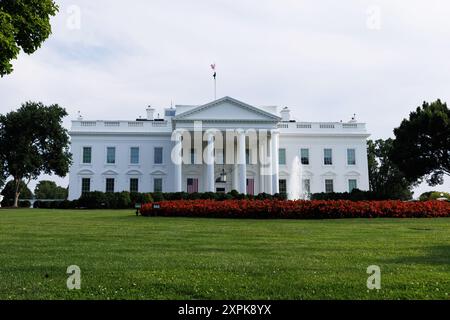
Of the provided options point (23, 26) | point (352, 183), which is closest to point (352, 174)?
point (352, 183)

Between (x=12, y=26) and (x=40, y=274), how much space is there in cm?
918

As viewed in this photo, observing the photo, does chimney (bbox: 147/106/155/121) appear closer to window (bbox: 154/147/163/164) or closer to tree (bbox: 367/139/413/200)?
window (bbox: 154/147/163/164)

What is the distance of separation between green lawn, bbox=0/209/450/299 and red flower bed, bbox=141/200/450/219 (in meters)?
8.25

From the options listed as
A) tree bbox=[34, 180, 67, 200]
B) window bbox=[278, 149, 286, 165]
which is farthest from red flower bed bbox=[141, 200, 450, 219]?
tree bbox=[34, 180, 67, 200]

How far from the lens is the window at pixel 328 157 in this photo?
2056 inches

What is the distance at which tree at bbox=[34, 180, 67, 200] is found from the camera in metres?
106

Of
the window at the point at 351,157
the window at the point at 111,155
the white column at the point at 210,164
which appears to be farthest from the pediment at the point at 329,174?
the window at the point at 111,155

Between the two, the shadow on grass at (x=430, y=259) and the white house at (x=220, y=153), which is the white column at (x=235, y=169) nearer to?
the white house at (x=220, y=153)

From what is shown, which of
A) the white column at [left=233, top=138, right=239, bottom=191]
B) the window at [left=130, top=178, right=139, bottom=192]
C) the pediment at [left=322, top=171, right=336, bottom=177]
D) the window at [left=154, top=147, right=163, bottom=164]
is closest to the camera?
the white column at [left=233, top=138, right=239, bottom=191]

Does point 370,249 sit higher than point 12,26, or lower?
lower

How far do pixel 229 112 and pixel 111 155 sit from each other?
1459 cm

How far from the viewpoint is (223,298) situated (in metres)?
5.62

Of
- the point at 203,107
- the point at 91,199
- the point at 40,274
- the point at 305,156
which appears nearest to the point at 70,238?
the point at 40,274
